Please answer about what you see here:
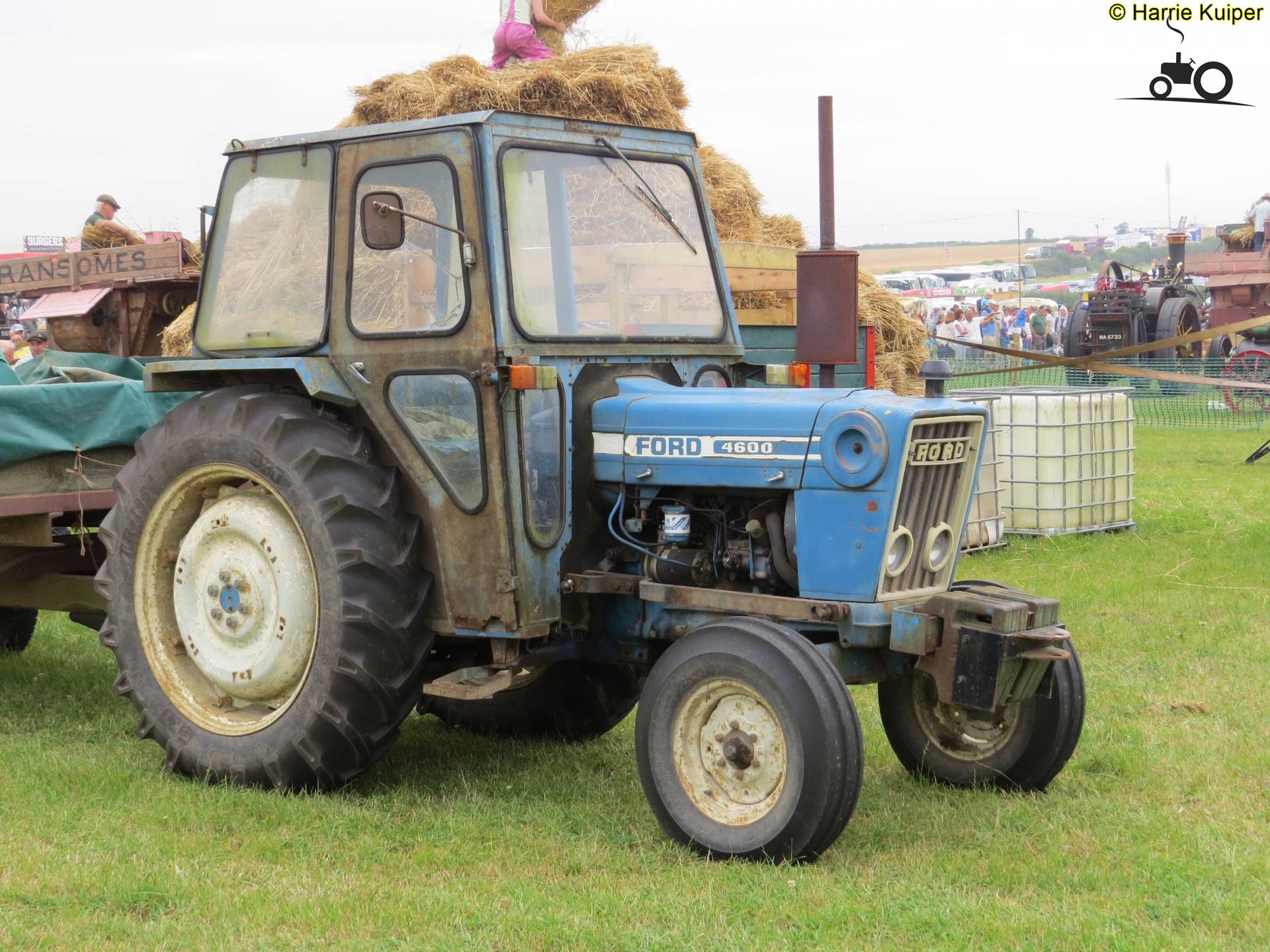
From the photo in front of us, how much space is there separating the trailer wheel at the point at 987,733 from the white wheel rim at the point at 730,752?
94 centimetres

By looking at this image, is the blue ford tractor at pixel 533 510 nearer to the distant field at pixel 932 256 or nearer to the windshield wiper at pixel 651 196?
the windshield wiper at pixel 651 196

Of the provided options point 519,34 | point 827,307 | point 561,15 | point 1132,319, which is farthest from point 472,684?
point 1132,319

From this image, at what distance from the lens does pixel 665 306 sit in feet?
18.7

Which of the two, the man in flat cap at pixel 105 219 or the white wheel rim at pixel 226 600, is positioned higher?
the man in flat cap at pixel 105 219

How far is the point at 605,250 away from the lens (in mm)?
5477

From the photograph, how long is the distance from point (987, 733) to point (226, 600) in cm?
288

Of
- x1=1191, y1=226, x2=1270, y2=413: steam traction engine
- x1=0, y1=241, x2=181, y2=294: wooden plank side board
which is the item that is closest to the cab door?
x1=0, y1=241, x2=181, y2=294: wooden plank side board

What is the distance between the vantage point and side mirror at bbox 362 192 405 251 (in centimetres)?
503

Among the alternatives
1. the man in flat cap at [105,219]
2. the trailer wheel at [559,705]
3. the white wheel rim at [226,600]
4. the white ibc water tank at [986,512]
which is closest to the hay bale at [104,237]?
the man in flat cap at [105,219]

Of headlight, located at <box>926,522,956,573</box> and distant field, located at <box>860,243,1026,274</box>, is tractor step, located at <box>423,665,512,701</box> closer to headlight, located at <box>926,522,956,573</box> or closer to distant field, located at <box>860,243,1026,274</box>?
headlight, located at <box>926,522,956,573</box>

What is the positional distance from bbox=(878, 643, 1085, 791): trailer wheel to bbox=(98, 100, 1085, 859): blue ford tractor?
0.04ft

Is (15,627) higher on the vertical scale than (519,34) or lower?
lower

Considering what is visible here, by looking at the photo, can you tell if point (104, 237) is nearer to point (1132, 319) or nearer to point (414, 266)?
point (414, 266)

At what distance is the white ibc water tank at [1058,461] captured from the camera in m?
11.6
